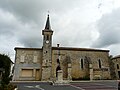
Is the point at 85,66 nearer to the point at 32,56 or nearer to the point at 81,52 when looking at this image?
the point at 81,52

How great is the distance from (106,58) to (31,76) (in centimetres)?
1885

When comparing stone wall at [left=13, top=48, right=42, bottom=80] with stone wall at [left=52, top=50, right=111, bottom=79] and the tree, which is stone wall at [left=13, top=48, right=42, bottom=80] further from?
the tree

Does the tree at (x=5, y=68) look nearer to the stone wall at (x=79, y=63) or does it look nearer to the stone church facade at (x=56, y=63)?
the stone church facade at (x=56, y=63)

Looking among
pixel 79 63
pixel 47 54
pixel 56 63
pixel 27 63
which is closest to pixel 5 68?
pixel 27 63

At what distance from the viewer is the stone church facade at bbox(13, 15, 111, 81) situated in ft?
100

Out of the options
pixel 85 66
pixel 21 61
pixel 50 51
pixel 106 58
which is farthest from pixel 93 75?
pixel 21 61

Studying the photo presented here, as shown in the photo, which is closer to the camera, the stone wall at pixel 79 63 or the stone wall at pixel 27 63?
the stone wall at pixel 27 63

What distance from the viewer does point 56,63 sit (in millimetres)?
31812

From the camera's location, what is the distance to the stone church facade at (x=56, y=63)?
3058 centimetres

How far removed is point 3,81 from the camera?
35.3ft

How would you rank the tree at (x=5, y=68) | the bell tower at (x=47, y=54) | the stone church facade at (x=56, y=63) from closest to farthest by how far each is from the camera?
the tree at (x=5, y=68) → the bell tower at (x=47, y=54) → the stone church facade at (x=56, y=63)

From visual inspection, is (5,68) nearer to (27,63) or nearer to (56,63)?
(27,63)

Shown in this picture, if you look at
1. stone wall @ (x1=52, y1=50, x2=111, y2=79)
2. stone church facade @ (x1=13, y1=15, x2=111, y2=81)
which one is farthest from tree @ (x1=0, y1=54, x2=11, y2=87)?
stone wall @ (x1=52, y1=50, x2=111, y2=79)

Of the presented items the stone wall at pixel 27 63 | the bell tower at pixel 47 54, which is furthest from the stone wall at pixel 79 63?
the stone wall at pixel 27 63
